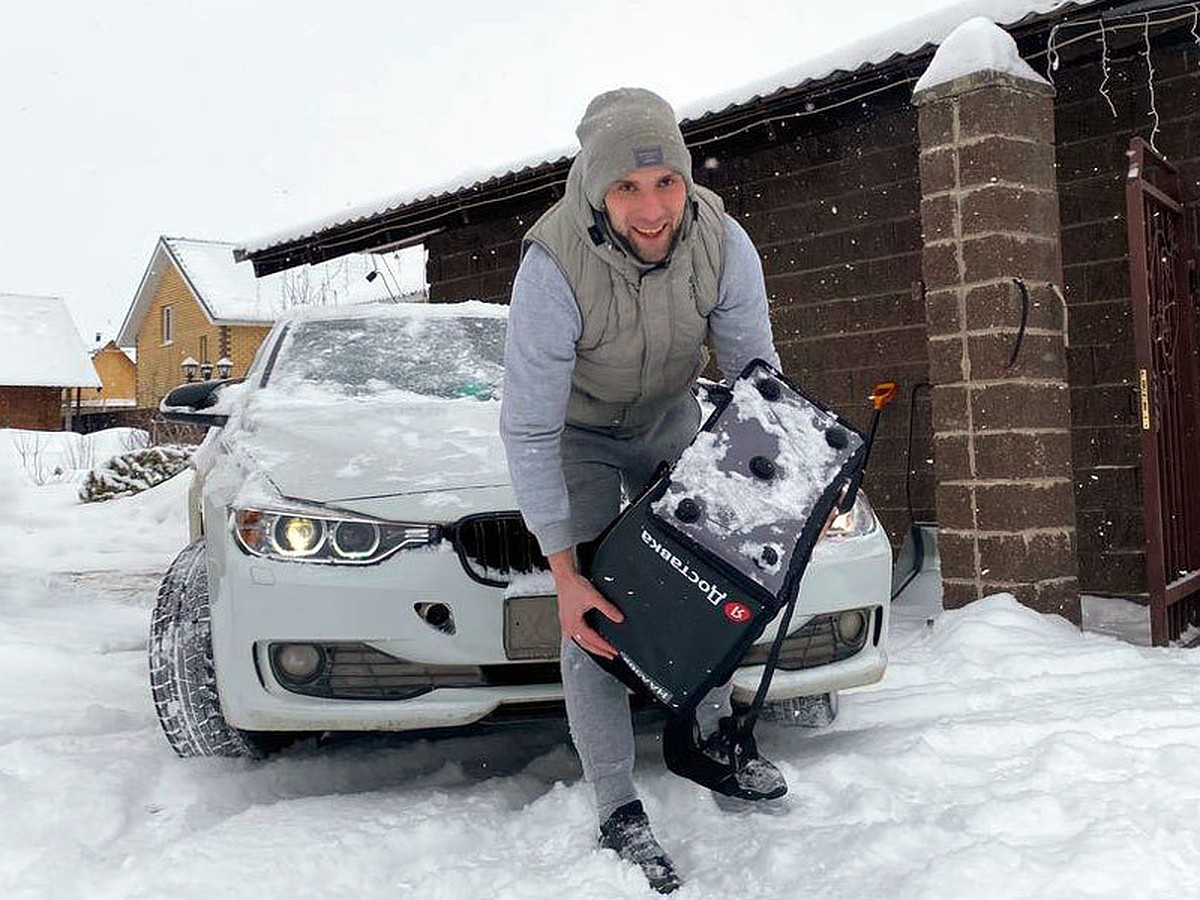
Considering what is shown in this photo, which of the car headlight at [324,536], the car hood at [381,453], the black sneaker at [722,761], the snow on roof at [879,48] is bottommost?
the black sneaker at [722,761]

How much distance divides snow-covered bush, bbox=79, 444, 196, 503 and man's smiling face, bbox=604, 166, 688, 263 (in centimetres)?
1311

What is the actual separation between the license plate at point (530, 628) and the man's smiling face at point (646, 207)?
86 cm

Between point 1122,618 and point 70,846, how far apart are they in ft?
15.2

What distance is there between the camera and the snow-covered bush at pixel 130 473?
45.8 ft

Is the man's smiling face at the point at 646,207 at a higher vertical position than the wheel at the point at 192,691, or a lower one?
higher

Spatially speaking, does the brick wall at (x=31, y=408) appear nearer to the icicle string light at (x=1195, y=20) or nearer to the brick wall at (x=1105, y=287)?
the brick wall at (x=1105, y=287)

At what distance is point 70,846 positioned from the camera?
235 centimetres

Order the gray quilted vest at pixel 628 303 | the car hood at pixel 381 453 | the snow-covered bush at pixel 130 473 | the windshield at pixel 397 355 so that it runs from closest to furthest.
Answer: the gray quilted vest at pixel 628 303
the car hood at pixel 381 453
the windshield at pixel 397 355
the snow-covered bush at pixel 130 473

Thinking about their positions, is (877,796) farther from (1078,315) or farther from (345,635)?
(1078,315)

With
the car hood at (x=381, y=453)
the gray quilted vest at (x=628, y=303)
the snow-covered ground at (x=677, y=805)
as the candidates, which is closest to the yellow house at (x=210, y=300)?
the car hood at (x=381, y=453)

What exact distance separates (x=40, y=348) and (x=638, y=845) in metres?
42.1

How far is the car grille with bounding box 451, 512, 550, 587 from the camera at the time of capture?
8.53 feet

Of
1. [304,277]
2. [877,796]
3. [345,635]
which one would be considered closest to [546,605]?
[345,635]

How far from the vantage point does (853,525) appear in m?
2.93
